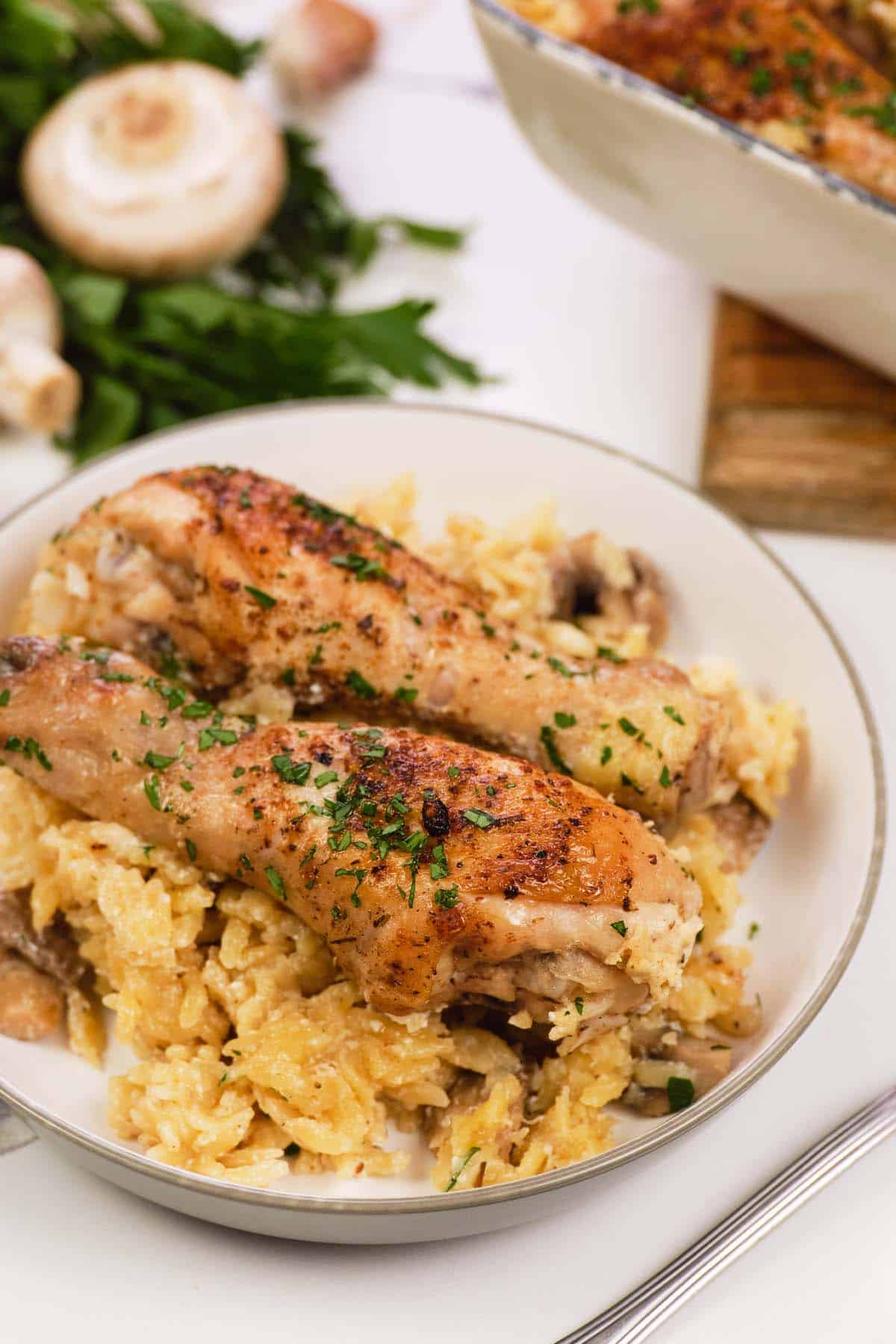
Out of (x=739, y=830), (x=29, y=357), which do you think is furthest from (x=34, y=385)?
(x=739, y=830)

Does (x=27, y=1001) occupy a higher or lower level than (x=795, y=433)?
lower

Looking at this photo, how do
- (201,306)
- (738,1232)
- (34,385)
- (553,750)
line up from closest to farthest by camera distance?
(738,1232)
(553,750)
(34,385)
(201,306)

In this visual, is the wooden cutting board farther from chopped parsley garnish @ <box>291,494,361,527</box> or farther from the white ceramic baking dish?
chopped parsley garnish @ <box>291,494,361,527</box>

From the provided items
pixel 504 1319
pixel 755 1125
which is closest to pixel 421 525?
pixel 755 1125

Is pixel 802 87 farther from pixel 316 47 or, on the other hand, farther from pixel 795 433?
pixel 316 47

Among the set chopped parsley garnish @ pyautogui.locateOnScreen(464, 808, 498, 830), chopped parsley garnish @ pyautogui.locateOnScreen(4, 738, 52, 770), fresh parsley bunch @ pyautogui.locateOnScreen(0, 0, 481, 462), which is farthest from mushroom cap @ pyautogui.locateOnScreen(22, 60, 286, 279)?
chopped parsley garnish @ pyautogui.locateOnScreen(464, 808, 498, 830)

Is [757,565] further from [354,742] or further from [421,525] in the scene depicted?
[354,742]

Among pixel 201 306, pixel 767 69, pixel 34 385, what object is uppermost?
pixel 767 69
